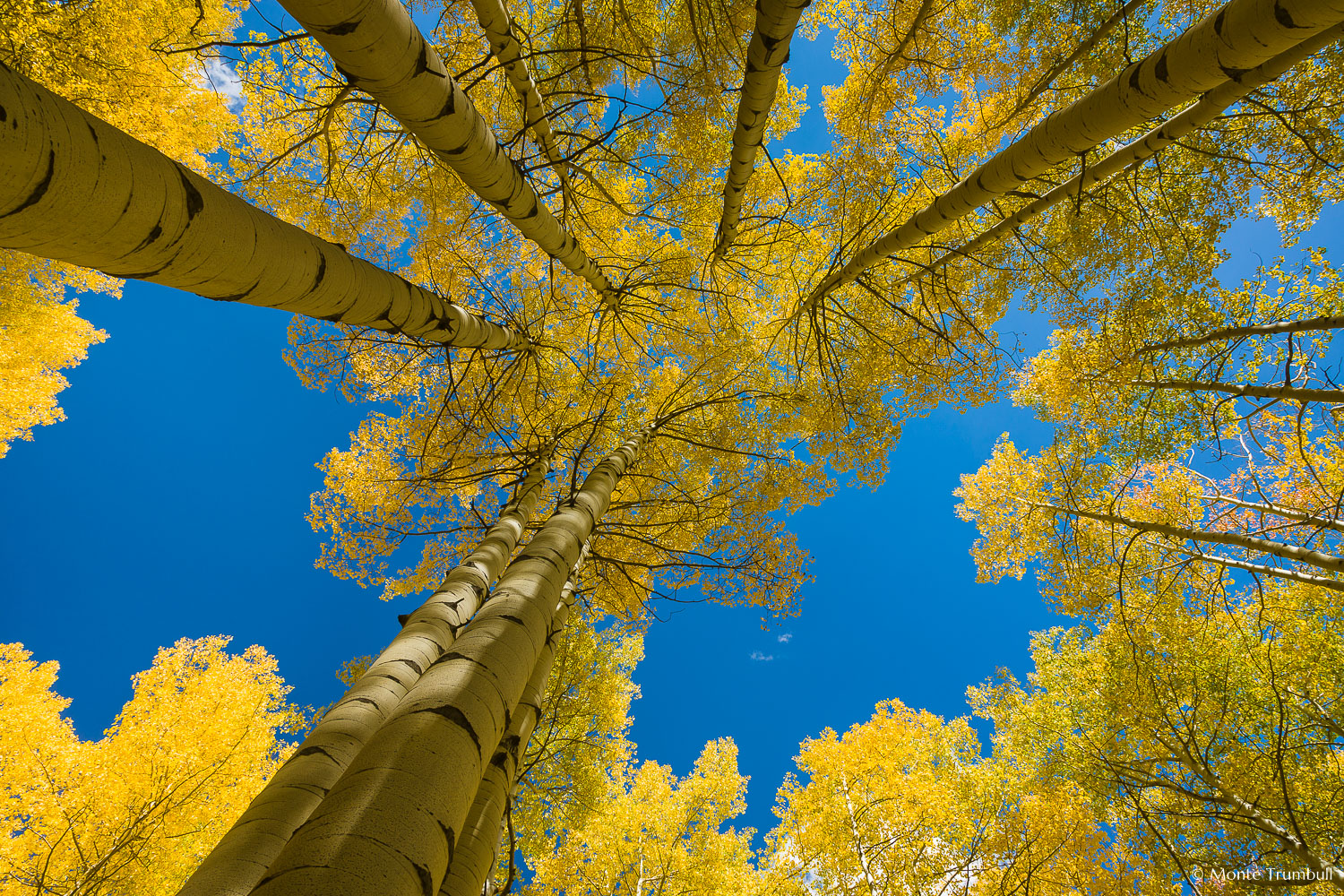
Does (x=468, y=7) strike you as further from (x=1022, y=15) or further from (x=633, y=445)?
(x=1022, y=15)

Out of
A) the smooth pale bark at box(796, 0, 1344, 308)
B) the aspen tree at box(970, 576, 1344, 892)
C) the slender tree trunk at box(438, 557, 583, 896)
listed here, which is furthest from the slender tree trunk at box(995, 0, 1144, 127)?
the aspen tree at box(970, 576, 1344, 892)

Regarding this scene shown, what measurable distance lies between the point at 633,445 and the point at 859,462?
3.44m

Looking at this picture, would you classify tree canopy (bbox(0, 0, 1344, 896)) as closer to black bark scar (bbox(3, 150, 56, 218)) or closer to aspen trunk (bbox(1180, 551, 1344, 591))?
aspen trunk (bbox(1180, 551, 1344, 591))

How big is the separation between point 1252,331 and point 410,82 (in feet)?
22.9

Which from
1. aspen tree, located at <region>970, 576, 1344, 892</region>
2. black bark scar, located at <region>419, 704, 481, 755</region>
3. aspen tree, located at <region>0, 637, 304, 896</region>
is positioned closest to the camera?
black bark scar, located at <region>419, 704, 481, 755</region>

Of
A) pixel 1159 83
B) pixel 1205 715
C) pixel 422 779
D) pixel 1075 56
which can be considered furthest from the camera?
pixel 1205 715

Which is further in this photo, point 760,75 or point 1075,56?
point 760,75

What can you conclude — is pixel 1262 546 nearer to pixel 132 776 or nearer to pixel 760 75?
pixel 760 75

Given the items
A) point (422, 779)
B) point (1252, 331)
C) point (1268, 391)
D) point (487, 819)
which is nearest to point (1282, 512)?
point (1268, 391)

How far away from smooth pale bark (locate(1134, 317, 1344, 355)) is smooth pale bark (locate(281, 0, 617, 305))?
6.49 metres

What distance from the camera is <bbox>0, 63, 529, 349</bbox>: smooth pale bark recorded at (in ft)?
3.03

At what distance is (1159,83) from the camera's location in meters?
2.02

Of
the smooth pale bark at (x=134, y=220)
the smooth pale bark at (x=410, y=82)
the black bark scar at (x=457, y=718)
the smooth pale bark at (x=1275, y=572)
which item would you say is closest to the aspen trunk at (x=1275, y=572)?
the smooth pale bark at (x=1275, y=572)

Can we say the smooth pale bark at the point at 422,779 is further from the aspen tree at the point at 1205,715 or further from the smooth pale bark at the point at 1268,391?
the aspen tree at the point at 1205,715
